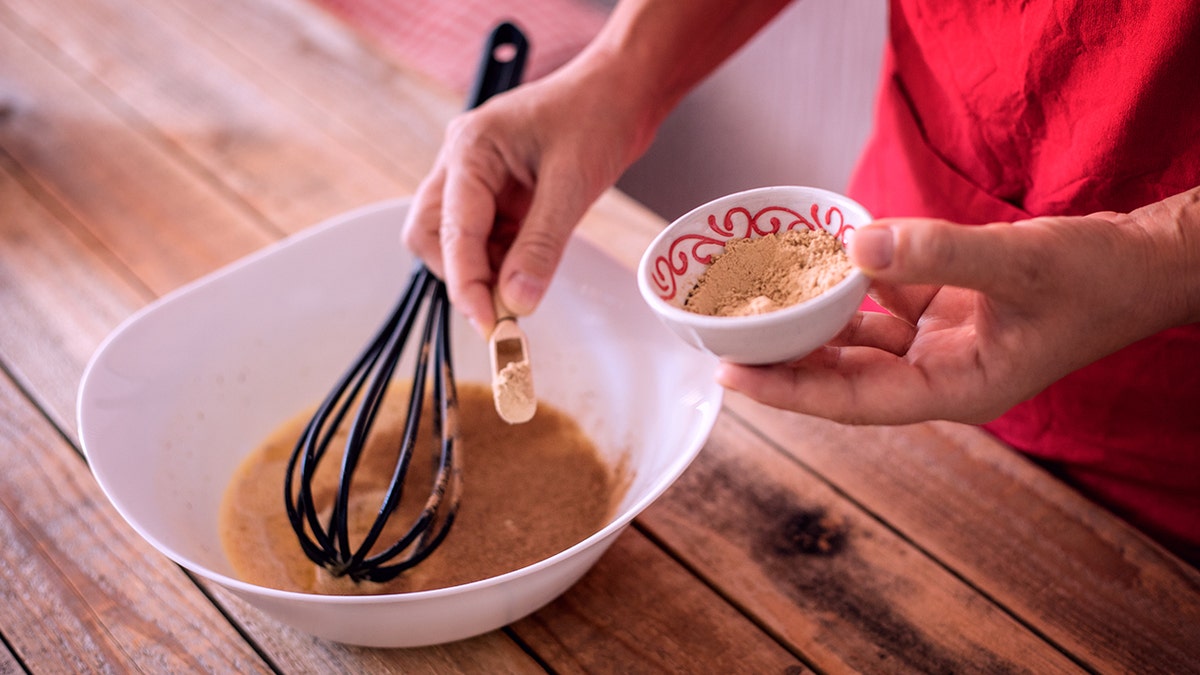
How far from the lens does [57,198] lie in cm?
98

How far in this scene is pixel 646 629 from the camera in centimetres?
60

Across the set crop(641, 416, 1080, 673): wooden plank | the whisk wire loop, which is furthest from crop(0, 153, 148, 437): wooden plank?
crop(641, 416, 1080, 673): wooden plank

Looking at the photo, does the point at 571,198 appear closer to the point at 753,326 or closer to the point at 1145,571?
the point at 753,326

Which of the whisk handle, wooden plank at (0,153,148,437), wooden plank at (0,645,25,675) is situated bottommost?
wooden plank at (0,153,148,437)

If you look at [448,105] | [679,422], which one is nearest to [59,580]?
[679,422]

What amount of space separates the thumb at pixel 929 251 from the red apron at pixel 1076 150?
0.75 feet

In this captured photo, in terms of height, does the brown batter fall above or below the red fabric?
above

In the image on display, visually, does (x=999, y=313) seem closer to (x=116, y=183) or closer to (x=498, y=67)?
(x=498, y=67)

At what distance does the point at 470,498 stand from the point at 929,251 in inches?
14.1

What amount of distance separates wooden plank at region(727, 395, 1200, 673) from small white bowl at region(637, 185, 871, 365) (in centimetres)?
26

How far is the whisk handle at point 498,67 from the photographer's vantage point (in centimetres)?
84

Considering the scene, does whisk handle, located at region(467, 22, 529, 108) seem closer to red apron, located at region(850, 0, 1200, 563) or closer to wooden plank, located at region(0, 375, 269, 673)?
red apron, located at region(850, 0, 1200, 563)

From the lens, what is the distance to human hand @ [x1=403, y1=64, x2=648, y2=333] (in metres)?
0.69

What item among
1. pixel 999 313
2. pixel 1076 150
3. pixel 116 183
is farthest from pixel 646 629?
pixel 116 183
